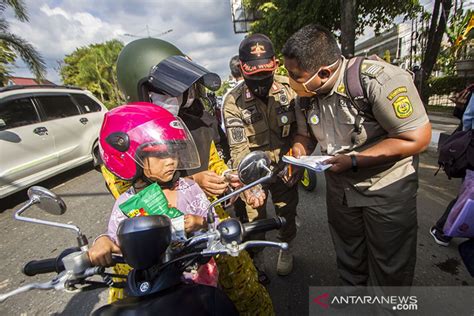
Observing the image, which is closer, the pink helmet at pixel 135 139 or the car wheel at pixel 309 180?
the pink helmet at pixel 135 139

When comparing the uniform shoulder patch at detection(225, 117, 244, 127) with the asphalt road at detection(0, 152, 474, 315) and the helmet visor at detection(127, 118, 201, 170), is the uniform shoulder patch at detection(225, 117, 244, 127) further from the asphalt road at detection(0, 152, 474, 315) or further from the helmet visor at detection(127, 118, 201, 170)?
the asphalt road at detection(0, 152, 474, 315)

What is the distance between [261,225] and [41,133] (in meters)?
4.99

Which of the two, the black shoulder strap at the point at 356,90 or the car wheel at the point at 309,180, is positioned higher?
the black shoulder strap at the point at 356,90

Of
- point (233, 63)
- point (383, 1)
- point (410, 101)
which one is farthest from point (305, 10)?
point (410, 101)

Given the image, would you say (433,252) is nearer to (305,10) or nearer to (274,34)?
(305,10)

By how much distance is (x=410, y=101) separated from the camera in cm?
117

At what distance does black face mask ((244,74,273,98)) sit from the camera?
184cm

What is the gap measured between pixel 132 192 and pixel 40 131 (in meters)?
4.30

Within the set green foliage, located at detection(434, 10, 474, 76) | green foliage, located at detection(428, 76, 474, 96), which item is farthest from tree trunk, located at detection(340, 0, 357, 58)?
green foliage, located at detection(434, 10, 474, 76)

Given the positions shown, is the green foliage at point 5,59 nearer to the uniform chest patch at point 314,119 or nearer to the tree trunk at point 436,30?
the uniform chest patch at point 314,119

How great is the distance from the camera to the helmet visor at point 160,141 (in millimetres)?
1090

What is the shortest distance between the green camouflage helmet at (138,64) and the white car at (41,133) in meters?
1.89

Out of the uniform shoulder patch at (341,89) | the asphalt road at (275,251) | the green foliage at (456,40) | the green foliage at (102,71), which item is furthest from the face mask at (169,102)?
the green foliage at (102,71)

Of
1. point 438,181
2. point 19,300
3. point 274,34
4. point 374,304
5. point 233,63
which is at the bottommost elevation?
point 438,181
